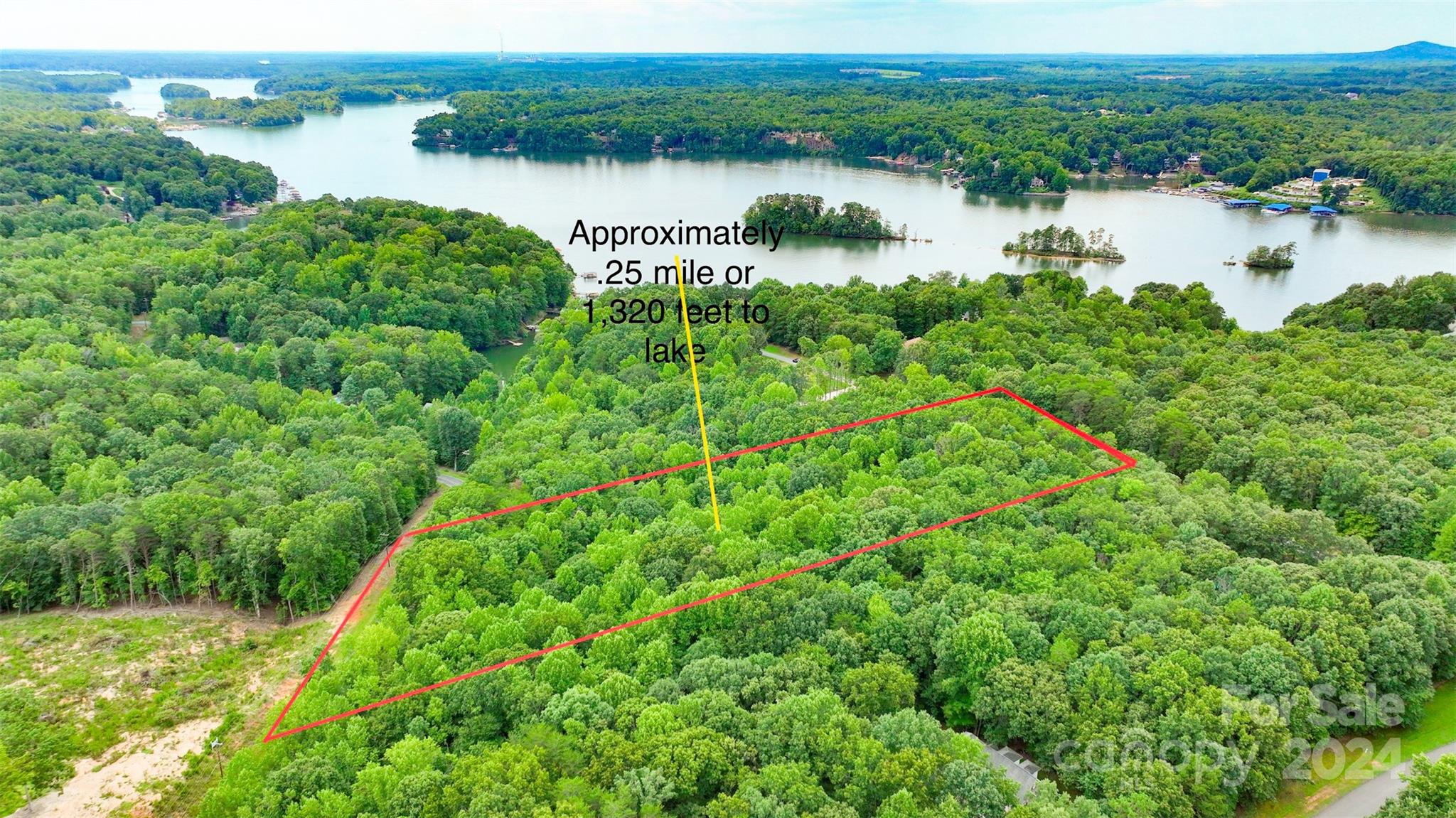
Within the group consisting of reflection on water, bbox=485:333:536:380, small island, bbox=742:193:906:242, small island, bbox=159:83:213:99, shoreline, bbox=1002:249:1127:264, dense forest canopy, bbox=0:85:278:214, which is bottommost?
reflection on water, bbox=485:333:536:380

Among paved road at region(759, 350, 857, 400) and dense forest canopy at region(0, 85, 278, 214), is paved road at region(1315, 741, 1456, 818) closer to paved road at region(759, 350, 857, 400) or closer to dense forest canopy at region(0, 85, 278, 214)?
paved road at region(759, 350, 857, 400)

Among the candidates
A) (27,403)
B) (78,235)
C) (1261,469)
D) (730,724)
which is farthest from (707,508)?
(78,235)

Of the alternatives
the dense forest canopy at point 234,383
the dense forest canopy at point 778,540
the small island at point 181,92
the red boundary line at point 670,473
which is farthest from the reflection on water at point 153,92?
the red boundary line at point 670,473

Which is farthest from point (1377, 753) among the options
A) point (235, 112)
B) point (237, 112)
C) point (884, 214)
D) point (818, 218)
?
point (235, 112)

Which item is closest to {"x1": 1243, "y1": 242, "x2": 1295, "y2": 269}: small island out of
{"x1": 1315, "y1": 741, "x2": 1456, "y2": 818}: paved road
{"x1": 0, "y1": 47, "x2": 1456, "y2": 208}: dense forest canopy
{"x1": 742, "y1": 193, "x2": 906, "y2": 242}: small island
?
{"x1": 742, "y1": 193, "x2": 906, "y2": 242}: small island

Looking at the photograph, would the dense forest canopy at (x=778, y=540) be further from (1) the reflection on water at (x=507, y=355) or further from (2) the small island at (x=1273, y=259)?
(2) the small island at (x=1273, y=259)
